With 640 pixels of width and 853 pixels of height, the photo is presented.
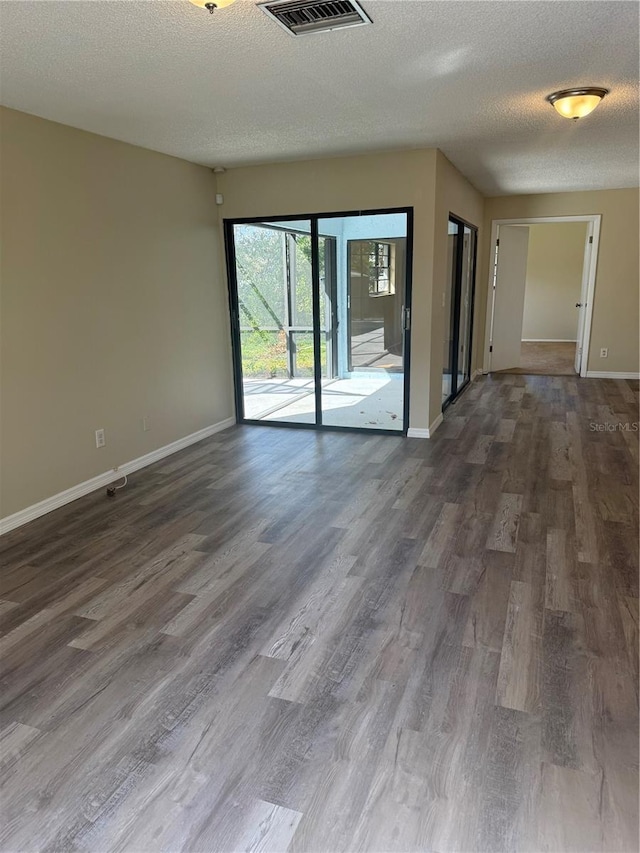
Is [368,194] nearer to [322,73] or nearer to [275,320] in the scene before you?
[275,320]

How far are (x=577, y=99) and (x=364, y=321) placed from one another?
2495 mm

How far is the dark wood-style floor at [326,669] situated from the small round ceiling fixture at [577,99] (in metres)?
2.32

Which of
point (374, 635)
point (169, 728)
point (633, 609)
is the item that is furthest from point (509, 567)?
point (169, 728)

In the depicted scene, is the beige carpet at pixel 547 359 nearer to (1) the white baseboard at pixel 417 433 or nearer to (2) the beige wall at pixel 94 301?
(1) the white baseboard at pixel 417 433

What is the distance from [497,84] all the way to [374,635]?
2829 millimetres

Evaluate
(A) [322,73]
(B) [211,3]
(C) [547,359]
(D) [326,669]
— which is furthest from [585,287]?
(D) [326,669]

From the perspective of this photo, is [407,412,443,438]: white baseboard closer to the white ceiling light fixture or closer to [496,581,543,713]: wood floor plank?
[496,581,543,713]: wood floor plank

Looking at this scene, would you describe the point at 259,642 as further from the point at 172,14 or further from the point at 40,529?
the point at 172,14

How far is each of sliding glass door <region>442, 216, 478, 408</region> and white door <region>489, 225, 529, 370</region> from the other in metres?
0.86

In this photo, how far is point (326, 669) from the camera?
2131mm

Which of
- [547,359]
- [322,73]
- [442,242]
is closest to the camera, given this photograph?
[322,73]

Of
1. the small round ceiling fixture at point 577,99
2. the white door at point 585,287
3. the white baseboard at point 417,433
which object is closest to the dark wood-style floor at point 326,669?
the white baseboard at point 417,433

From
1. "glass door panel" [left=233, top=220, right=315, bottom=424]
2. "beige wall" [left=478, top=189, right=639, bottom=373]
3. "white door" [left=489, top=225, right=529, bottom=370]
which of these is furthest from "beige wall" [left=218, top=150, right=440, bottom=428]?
"white door" [left=489, top=225, right=529, bottom=370]

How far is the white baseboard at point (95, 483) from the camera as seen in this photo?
11.3ft
